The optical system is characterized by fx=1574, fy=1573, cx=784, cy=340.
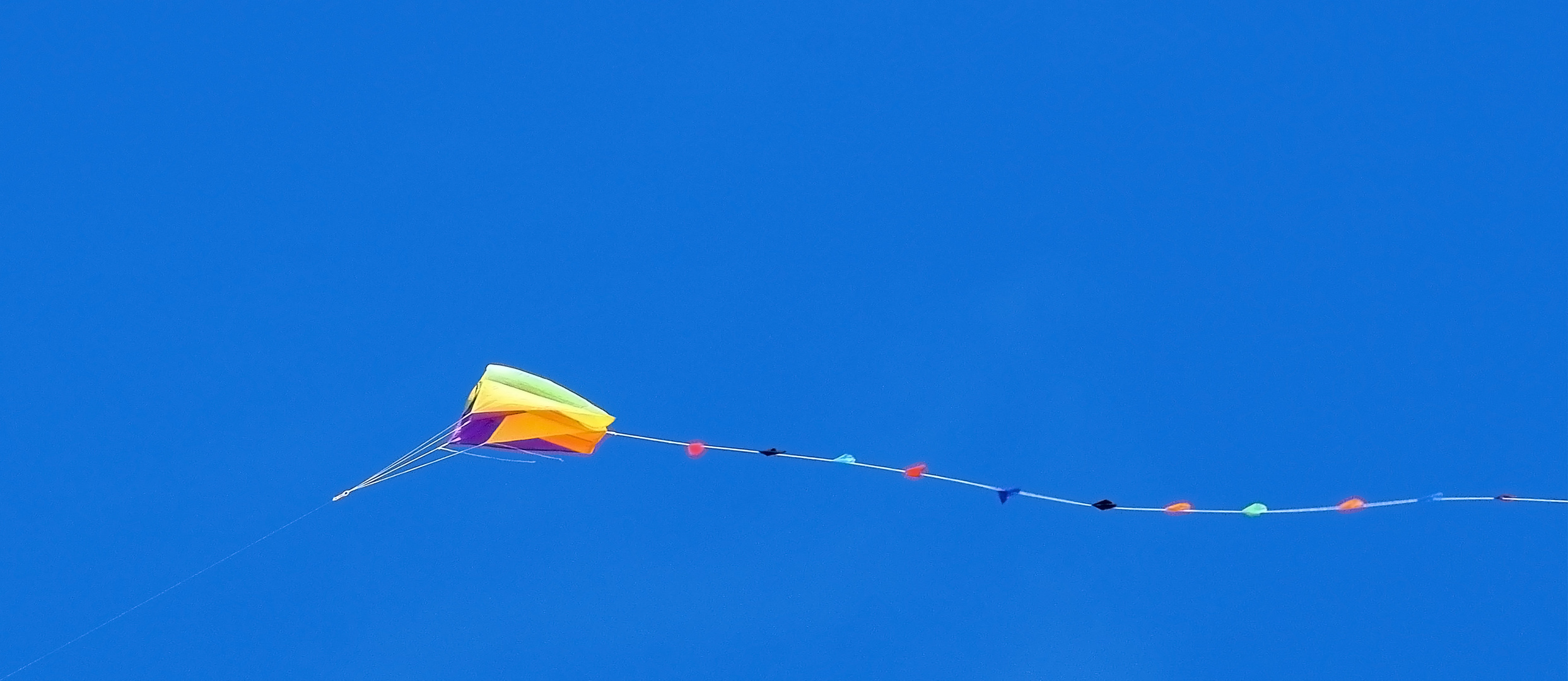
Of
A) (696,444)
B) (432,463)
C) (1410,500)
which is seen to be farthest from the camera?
(432,463)

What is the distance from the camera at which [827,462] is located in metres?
25.1

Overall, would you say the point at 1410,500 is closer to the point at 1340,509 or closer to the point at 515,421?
the point at 1340,509

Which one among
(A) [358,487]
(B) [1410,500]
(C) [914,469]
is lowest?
(B) [1410,500]

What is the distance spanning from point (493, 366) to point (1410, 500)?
14.9 metres

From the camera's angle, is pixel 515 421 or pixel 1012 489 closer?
pixel 1012 489

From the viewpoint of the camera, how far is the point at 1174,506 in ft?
79.2

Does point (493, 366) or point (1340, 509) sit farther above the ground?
point (493, 366)

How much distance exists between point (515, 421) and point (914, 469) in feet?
22.4

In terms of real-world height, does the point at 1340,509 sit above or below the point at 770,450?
below

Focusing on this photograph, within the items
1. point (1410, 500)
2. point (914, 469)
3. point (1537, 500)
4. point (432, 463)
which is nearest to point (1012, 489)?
point (914, 469)

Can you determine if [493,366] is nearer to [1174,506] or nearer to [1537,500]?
[1174,506]

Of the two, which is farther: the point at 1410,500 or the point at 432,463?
the point at 432,463

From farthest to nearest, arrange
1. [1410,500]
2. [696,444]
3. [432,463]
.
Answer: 1. [432,463]
2. [696,444]
3. [1410,500]

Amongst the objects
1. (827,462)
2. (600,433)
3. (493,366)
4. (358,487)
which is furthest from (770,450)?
(358,487)
